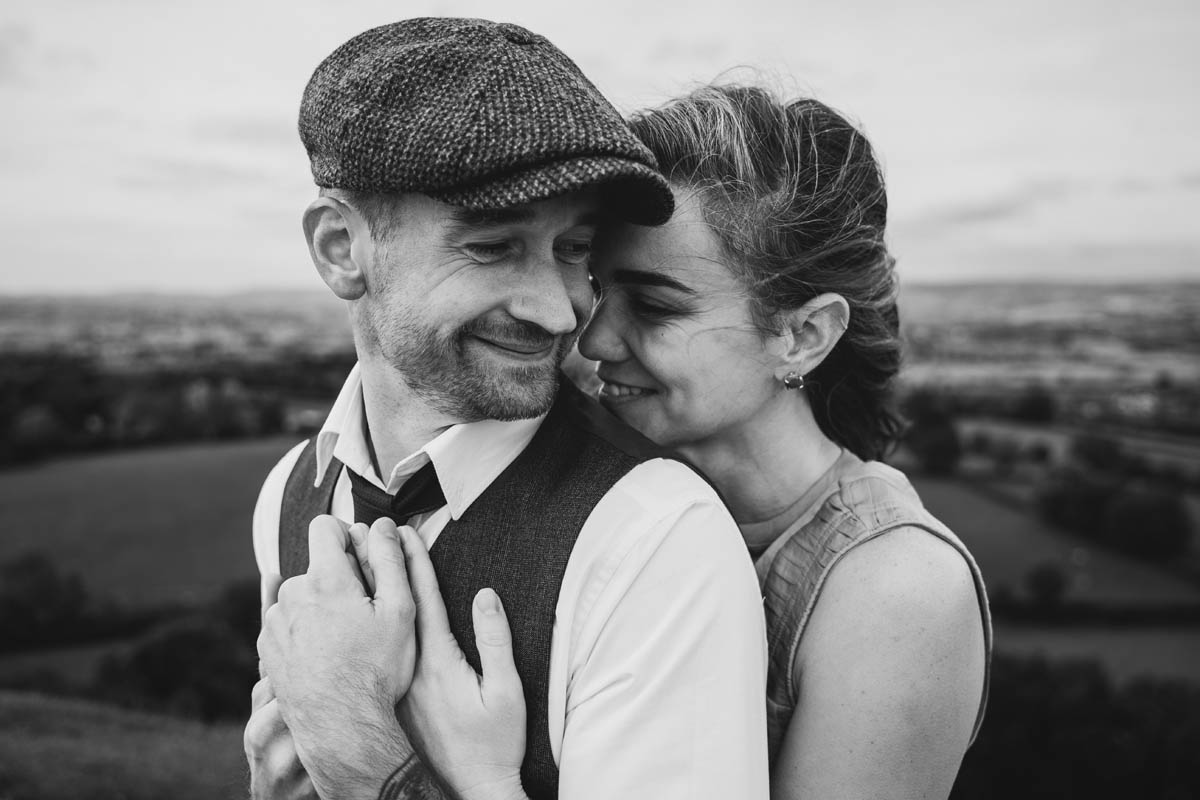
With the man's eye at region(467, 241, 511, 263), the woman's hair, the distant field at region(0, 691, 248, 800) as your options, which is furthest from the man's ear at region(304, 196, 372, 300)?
the distant field at region(0, 691, 248, 800)

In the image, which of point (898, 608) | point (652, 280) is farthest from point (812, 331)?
point (898, 608)

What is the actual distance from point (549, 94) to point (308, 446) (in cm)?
153

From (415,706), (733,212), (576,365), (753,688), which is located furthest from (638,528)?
(576,365)

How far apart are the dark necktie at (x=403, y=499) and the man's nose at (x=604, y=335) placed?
82 centimetres

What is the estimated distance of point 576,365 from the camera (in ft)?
12.1

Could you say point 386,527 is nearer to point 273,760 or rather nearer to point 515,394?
point 515,394

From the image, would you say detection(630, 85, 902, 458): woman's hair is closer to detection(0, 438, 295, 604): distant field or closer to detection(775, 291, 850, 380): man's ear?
detection(775, 291, 850, 380): man's ear

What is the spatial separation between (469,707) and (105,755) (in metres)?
13.0

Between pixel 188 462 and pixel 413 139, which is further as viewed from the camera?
pixel 188 462

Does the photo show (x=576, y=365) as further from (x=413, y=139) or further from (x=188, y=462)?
(x=188, y=462)

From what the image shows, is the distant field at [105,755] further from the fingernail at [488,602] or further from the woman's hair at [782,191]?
the woman's hair at [782,191]

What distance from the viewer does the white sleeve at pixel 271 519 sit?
286 cm

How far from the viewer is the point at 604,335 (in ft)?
9.45

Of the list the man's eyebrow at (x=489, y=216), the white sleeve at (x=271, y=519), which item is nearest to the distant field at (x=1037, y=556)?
the white sleeve at (x=271, y=519)
